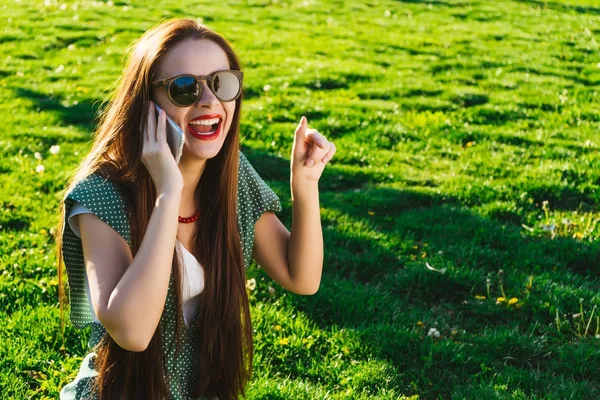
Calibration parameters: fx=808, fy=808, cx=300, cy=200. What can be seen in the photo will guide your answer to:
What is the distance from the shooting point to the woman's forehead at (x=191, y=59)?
2623 mm

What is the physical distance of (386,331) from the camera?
13.5 feet

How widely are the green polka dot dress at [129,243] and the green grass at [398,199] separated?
781mm

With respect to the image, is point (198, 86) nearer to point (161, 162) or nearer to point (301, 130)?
point (161, 162)

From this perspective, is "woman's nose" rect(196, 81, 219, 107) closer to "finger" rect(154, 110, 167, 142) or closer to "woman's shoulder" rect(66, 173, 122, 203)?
"finger" rect(154, 110, 167, 142)

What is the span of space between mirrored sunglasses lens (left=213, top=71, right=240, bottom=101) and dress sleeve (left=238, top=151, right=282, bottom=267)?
376 millimetres

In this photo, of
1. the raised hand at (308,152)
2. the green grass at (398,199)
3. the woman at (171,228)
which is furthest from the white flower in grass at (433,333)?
the raised hand at (308,152)

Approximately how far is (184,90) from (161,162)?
273 mm

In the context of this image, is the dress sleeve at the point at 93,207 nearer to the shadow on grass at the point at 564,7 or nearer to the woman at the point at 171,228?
the woman at the point at 171,228

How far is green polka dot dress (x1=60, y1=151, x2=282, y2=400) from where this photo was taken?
2561 mm

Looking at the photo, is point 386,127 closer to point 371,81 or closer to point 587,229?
point 371,81

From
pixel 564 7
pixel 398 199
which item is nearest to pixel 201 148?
pixel 398 199

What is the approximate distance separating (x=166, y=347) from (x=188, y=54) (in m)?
1.00

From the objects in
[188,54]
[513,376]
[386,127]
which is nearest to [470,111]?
[386,127]

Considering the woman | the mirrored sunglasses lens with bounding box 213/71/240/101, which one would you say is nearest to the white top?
the woman
